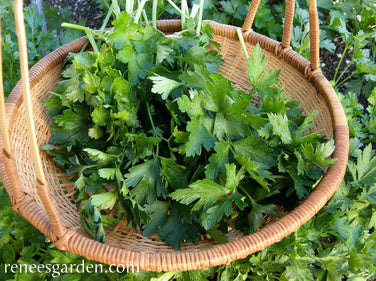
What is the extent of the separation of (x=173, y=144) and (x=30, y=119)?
55 cm

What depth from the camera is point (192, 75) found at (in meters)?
1.27

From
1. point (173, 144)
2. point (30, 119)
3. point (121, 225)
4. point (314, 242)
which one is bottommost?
point (314, 242)

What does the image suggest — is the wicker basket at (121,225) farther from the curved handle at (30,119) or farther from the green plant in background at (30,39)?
the green plant in background at (30,39)

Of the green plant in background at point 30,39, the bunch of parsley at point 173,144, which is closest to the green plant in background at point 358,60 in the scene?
the bunch of parsley at point 173,144

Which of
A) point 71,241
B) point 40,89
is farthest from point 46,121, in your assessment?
point 71,241

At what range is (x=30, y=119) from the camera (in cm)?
90

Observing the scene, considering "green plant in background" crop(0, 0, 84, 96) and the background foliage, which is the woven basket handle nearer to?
the background foliage

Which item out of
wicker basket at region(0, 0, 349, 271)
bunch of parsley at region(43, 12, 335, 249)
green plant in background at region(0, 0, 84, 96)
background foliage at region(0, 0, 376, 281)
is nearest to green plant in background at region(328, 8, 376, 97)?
background foliage at region(0, 0, 376, 281)

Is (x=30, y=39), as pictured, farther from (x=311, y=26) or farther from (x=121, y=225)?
(x=311, y=26)

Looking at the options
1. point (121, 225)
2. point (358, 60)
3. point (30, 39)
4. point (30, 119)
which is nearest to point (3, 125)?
point (30, 119)

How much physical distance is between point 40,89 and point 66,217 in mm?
563

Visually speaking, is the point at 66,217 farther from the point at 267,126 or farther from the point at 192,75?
the point at 267,126

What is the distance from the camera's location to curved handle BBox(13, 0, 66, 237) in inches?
33.7

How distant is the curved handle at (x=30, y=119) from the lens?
2.81ft
